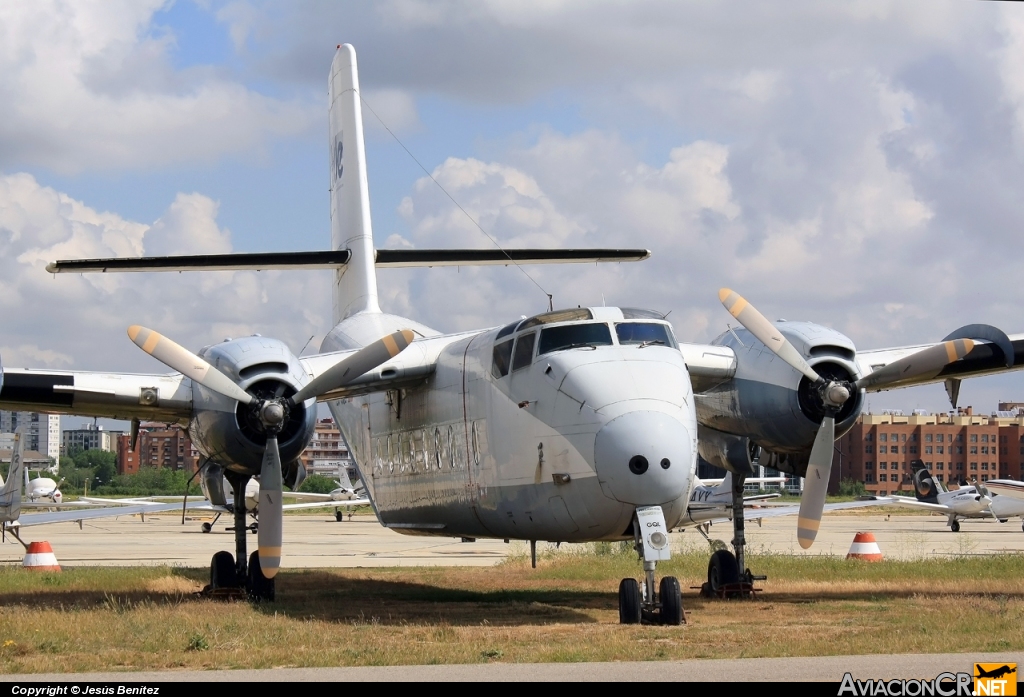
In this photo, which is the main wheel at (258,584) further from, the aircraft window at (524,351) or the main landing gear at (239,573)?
the aircraft window at (524,351)

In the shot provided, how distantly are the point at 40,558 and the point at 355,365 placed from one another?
14797mm

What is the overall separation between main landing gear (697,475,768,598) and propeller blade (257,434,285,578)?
22.0ft

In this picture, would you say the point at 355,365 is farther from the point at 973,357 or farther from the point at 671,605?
the point at 973,357

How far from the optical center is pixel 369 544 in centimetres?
4138

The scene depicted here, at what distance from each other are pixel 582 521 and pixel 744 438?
16.4 ft

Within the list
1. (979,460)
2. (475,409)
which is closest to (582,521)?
(475,409)

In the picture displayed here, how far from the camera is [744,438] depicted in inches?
703

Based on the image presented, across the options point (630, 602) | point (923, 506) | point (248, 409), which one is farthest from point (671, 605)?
point (923, 506)

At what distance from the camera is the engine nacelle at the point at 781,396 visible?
644 inches

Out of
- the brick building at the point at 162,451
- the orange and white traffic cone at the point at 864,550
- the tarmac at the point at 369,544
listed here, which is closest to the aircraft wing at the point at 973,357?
the orange and white traffic cone at the point at 864,550

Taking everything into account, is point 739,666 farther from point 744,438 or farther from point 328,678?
point 744,438

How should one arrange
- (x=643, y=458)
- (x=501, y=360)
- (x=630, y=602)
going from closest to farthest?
(x=643, y=458)
(x=630, y=602)
(x=501, y=360)

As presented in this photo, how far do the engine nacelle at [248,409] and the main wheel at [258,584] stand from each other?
6.04 ft

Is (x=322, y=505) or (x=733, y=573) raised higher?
(x=733, y=573)
